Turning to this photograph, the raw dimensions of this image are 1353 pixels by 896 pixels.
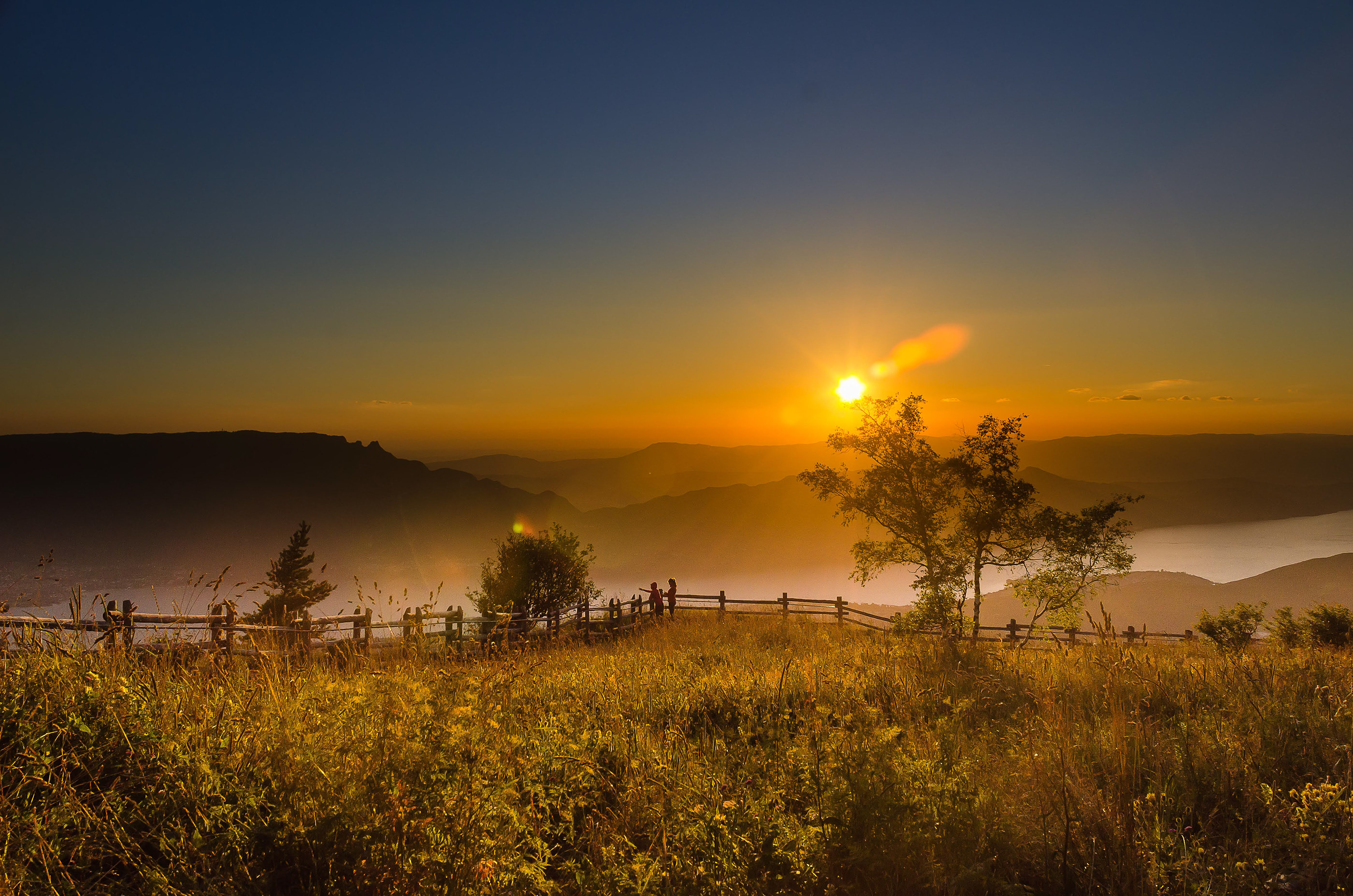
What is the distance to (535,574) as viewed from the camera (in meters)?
41.4

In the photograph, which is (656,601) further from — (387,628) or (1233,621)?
(1233,621)

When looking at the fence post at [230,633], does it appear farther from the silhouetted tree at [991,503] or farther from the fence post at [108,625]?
the silhouetted tree at [991,503]

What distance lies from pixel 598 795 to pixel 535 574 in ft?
129

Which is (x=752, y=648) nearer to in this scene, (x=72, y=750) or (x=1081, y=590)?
(x=72, y=750)

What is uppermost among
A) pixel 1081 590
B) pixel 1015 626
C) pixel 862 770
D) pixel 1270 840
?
pixel 862 770

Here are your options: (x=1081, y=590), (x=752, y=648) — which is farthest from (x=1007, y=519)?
(x=752, y=648)

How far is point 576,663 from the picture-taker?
8555mm

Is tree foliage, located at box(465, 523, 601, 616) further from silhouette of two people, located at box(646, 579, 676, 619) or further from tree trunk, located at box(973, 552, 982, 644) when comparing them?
tree trunk, located at box(973, 552, 982, 644)

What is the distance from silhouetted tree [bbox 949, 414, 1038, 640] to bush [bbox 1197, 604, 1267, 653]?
7308mm

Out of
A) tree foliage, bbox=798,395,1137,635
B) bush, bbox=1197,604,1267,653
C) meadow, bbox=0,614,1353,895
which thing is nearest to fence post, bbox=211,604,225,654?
meadow, bbox=0,614,1353,895

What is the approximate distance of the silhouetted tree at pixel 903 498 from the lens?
81.0ft

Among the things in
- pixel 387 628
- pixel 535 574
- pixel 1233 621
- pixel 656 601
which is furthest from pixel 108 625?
pixel 535 574

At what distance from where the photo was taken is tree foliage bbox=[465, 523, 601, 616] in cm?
4088

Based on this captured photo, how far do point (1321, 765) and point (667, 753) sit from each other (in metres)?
3.89
